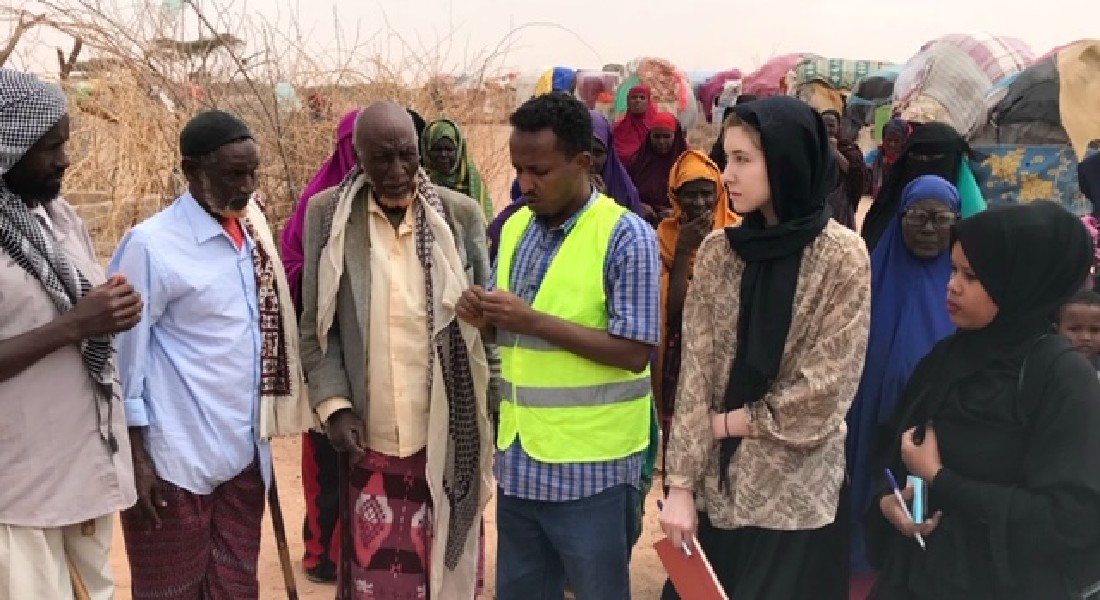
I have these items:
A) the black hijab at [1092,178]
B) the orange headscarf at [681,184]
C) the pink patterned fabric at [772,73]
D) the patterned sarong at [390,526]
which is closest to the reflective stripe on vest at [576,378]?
the patterned sarong at [390,526]

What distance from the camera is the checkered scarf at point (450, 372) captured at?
8.42ft

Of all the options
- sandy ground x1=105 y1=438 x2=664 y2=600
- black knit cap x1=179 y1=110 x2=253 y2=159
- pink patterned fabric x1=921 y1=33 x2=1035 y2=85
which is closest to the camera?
black knit cap x1=179 y1=110 x2=253 y2=159

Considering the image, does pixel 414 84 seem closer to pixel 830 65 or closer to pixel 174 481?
pixel 174 481

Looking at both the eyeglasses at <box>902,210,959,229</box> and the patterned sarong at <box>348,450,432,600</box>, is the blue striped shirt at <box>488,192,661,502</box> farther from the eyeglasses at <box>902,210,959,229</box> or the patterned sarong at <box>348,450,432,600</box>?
the eyeglasses at <box>902,210,959,229</box>

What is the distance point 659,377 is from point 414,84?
14.6 ft

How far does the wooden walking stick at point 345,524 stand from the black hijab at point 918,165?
2.29m

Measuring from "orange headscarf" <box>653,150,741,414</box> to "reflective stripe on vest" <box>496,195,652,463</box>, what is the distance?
147 cm

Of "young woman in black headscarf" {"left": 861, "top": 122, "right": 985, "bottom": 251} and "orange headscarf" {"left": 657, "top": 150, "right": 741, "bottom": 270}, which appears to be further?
"orange headscarf" {"left": 657, "top": 150, "right": 741, "bottom": 270}

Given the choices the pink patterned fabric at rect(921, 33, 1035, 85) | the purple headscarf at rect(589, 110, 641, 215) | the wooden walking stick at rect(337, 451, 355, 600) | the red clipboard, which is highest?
the pink patterned fabric at rect(921, 33, 1035, 85)

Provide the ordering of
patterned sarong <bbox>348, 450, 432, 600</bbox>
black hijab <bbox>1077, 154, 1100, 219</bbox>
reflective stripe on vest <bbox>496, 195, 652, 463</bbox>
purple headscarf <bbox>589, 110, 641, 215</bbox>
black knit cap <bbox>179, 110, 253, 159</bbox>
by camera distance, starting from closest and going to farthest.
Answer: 1. reflective stripe on vest <bbox>496, 195, 652, 463</bbox>
2. black knit cap <bbox>179, 110, 253, 159</bbox>
3. patterned sarong <bbox>348, 450, 432, 600</bbox>
4. black hijab <bbox>1077, 154, 1100, 219</bbox>
5. purple headscarf <bbox>589, 110, 641, 215</bbox>

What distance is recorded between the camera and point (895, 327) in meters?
3.02

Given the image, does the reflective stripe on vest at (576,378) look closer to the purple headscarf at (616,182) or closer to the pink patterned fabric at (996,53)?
the purple headscarf at (616,182)

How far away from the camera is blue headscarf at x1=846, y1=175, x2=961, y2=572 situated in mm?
2961

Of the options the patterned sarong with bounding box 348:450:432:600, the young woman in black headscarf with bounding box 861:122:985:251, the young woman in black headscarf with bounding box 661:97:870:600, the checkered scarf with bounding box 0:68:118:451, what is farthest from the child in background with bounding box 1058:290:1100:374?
the checkered scarf with bounding box 0:68:118:451
